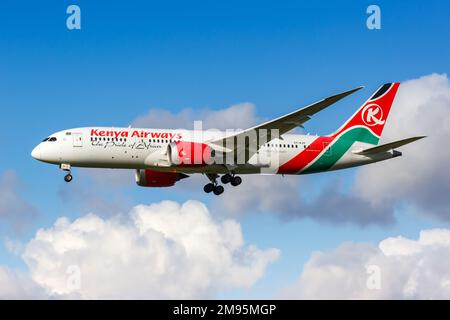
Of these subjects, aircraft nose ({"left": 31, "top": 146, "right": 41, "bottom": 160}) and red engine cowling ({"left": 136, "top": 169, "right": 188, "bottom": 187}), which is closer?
aircraft nose ({"left": 31, "top": 146, "right": 41, "bottom": 160})

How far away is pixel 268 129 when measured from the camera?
179 ft

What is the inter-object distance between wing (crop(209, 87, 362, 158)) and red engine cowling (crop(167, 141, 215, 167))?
1783 mm

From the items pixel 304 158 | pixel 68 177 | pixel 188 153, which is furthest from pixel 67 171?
pixel 304 158

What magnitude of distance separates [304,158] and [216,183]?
264 inches

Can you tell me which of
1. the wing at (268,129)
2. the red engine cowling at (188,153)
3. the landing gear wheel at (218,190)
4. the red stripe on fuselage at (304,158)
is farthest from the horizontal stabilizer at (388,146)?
the red engine cowling at (188,153)

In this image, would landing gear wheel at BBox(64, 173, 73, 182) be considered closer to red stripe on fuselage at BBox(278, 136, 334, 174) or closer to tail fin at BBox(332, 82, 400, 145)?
red stripe on fuselage at BBox(278, 136, 334, 174)

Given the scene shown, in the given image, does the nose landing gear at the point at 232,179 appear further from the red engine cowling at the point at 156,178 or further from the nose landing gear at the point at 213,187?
the red engine cowling at the point at 156,178

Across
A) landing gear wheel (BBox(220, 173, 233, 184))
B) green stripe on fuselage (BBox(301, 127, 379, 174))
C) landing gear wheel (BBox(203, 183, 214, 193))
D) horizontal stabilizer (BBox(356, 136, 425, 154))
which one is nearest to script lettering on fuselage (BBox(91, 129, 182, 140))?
landing gear wheel (BBox(220, 173, 233, 184))

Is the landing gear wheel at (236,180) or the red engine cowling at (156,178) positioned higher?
the red engine cowling at (156,178)

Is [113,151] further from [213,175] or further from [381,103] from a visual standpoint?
[381,103]

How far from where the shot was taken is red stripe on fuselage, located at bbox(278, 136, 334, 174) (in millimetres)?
59069

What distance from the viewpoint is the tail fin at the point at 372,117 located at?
6203cm

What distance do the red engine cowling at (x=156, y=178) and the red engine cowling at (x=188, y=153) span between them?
7296 mm
